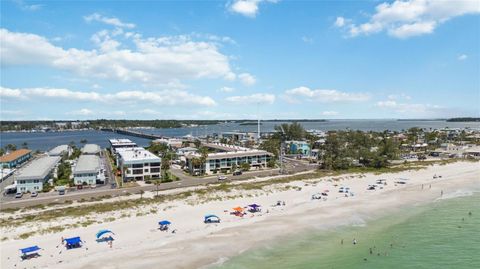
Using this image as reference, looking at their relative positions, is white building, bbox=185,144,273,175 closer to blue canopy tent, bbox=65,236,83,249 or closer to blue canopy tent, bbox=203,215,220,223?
blue canopy tent, bbox=203,215,220,223

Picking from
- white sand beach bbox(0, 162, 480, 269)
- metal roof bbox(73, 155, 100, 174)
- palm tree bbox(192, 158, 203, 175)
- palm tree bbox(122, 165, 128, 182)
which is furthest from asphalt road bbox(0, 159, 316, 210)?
white sand beach bbox(0, 162, 480, 269)

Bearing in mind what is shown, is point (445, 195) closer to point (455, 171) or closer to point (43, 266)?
point (455, 171)

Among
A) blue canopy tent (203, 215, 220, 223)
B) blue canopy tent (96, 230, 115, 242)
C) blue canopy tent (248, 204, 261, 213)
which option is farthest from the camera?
blue canopy tent (248, 204, 261, 213)

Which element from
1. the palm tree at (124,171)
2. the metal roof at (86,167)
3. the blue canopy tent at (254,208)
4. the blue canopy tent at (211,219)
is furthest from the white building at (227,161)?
the blue canopy tent at (211,219)

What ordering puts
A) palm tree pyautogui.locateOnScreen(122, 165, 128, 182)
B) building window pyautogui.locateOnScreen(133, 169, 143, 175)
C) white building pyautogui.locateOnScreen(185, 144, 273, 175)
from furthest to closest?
white building pyautogui.locateOnScreen(185, 144, 273, 175) → building window pyautogui.locateOnScreen(133, 169, 143, 175) → palm tree pyautogui.locateOnScreen(122, 165, 128, 182)

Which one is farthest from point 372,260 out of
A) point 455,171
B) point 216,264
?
point 455,171

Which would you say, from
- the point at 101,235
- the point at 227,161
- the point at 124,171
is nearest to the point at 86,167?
the point at 124,171

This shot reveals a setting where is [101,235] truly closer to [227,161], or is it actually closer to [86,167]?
[86,167]
